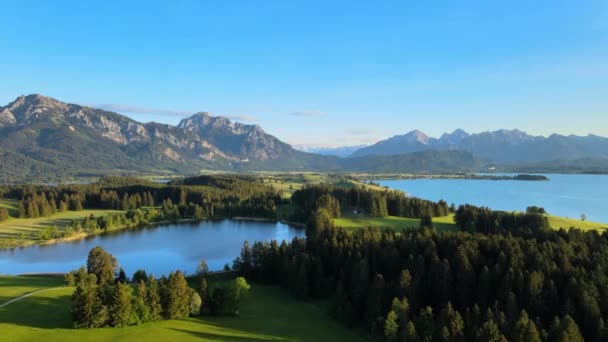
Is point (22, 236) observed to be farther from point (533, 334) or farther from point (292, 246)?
point (533, 334)

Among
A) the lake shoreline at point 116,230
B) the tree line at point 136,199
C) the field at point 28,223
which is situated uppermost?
the tree line at point 136,199

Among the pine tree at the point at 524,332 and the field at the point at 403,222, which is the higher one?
the pine tree at the point at 524,332

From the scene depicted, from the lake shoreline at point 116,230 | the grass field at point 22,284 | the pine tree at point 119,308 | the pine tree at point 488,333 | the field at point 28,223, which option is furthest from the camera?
the field at point 28,223

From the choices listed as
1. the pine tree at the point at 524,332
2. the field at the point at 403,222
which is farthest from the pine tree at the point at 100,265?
the field at the point at 403,222

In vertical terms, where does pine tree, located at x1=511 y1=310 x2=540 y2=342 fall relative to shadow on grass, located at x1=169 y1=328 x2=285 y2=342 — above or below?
above

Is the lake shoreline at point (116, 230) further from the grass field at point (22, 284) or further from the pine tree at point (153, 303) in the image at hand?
the pine tree at point (153, 303)

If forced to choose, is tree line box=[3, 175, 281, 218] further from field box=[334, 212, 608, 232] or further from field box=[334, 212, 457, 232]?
field box=[334, 212, 608, 232]

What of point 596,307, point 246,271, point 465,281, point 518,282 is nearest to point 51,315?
point 246,271

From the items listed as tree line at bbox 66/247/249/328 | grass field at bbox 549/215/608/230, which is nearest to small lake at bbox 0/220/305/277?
tree line at bbox 66/247/249/328

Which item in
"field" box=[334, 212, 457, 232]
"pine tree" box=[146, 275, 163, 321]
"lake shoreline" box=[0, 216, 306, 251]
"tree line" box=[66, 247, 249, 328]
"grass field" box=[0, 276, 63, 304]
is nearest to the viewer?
"tree line" box=[66, 247, 249, 328]
